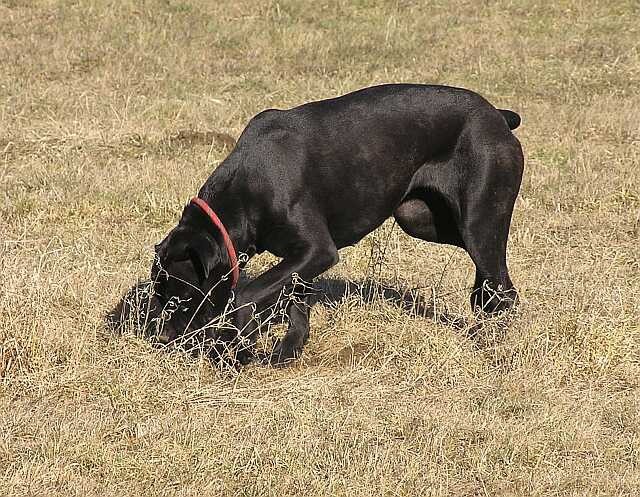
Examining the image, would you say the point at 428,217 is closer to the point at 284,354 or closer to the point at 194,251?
the point at 284,354

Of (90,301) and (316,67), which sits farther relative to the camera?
(316,67)

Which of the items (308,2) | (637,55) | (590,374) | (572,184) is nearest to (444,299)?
(590,374)

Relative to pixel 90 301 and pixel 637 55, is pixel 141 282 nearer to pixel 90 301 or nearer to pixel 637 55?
pixel 90 301

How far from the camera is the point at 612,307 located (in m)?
6.19

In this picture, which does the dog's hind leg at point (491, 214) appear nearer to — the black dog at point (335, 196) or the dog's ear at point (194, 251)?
the black dog at point (335, 196)

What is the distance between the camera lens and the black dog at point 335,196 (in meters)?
5.81

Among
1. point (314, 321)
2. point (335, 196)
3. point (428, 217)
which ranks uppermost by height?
point (335, 196)

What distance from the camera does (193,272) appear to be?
5836 mm

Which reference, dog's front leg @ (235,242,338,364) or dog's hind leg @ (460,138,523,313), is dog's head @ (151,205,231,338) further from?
dog's hind leg @ (460,138,523,313)

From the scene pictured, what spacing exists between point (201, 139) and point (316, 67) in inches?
141

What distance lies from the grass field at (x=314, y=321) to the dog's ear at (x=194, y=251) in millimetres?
476

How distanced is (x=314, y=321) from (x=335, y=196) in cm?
101

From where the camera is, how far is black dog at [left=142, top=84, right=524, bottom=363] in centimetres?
581

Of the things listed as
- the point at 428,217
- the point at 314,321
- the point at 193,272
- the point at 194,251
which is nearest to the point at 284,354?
the point at 314,321
